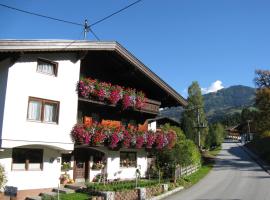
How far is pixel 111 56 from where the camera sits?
25.2m

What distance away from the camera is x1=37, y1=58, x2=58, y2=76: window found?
20.0m

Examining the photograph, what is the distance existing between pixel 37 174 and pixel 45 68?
229 inches

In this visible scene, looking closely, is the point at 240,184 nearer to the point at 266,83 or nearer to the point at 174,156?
the point at 174,156

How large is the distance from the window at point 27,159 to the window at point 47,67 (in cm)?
436

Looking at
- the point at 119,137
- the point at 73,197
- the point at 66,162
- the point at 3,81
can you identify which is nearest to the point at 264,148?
the point at 119,137

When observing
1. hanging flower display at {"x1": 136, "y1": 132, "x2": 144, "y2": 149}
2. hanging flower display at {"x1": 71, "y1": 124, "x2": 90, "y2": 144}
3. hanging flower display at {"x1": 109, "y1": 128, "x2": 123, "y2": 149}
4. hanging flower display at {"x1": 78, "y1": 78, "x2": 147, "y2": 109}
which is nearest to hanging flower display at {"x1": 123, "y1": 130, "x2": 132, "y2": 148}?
hanging flower display at {"x1": 109, "y1": 128, "x2": 123, "y2": 149}

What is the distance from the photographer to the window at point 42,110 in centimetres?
1930

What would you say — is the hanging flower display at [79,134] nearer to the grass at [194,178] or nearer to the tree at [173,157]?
the grass at [194,178]

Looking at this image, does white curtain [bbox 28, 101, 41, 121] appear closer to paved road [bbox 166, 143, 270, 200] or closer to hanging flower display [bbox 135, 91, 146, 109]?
hanging flower display [bbox 135, 91, 146, 109]

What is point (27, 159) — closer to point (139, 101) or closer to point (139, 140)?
point (139, 140)

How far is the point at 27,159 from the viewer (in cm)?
1938

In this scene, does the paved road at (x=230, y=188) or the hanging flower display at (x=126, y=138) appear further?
the hanging flower display at (x=126, y=138)

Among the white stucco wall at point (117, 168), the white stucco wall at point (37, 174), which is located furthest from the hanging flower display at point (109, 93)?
the white stucco wall at point (37, 174)

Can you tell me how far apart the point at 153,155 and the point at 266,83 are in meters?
39.7
